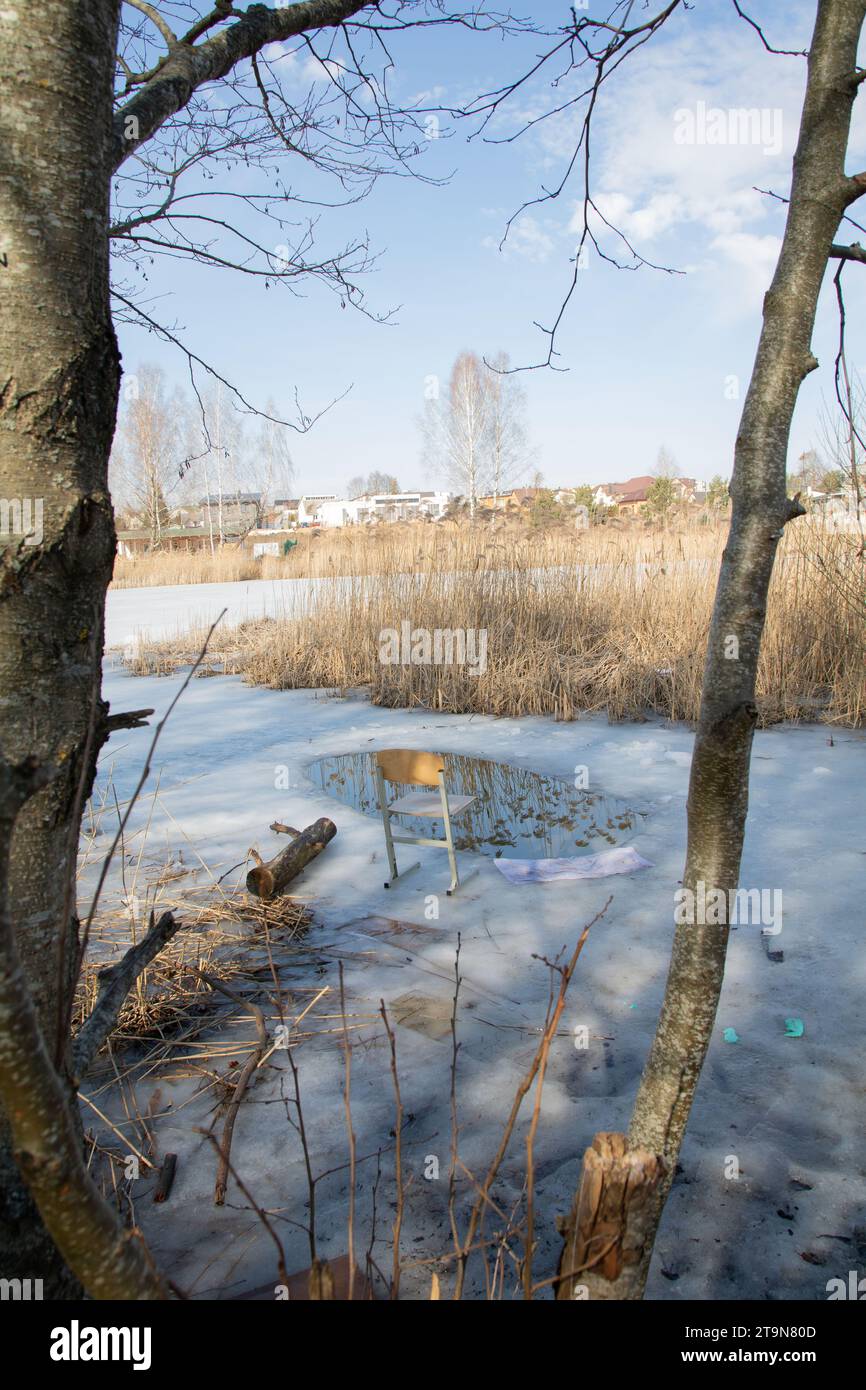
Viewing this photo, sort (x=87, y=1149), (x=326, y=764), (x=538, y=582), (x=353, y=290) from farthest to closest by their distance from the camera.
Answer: (x=538, y=582), (x=326, y=764), (x=353, y=290), (x=87, y=1149)

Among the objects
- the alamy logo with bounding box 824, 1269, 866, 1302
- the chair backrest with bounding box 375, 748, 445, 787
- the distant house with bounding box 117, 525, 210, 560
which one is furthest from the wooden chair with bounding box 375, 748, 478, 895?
the distant house with bounding box 117, 525, 210, 560

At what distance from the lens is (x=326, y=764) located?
20.1 ft

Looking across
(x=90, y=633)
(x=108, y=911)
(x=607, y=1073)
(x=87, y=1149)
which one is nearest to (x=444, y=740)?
(x=108, y=911)

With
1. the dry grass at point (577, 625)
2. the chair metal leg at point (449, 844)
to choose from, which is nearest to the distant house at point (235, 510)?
the dry grass at point (577, 625)

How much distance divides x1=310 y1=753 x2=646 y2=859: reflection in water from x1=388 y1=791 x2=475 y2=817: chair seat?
458 millimetres

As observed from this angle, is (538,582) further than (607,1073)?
Yes

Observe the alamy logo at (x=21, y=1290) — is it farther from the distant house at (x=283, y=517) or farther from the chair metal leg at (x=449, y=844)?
the distant house at (x=283, y=517)

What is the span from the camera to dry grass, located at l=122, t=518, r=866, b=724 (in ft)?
23.0

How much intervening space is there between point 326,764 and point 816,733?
3.78 m

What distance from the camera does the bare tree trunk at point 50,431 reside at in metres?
1.03

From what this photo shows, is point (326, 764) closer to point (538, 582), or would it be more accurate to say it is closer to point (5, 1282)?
point (538, 582)

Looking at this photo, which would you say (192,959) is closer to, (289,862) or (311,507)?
(289,862)

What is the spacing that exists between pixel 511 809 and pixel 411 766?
1.33m
